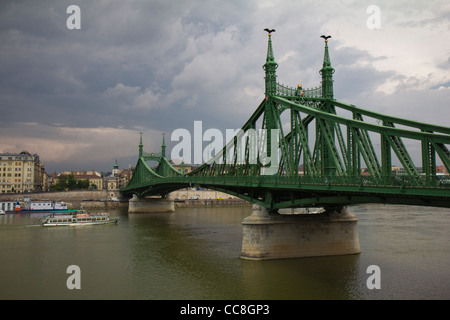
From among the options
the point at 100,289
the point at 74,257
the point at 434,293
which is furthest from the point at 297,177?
the point at 74,257

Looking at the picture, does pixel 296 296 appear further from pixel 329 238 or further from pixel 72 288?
pixel 72 288

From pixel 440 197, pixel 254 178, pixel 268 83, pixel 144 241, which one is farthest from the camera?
pixel 144 241

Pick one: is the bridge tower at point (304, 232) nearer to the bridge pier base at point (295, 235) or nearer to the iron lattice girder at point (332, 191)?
the bridge pier base at point (295, 235)

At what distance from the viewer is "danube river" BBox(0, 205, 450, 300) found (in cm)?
2409

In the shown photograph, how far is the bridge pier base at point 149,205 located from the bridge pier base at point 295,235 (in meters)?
61.5

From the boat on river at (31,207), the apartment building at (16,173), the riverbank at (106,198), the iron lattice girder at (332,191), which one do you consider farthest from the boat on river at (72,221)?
the apartment building at (16,173)

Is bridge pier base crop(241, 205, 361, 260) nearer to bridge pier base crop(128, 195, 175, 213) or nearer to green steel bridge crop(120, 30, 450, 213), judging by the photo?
green steel bridge crop(120, 30, 450, 213)

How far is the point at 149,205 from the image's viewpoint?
91438 mm

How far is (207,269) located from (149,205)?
63.4 meters

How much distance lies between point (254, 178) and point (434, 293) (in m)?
16.1

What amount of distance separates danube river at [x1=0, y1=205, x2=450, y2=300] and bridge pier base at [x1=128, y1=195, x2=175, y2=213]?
1724 inches

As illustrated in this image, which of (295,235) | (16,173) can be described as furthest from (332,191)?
(16,173)

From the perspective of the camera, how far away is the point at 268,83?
3681cm

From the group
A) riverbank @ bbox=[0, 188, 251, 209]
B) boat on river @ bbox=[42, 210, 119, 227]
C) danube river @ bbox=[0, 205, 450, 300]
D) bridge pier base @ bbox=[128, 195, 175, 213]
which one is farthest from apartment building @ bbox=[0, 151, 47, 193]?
danube river @ bbox=[0, 205, 450, 300]
